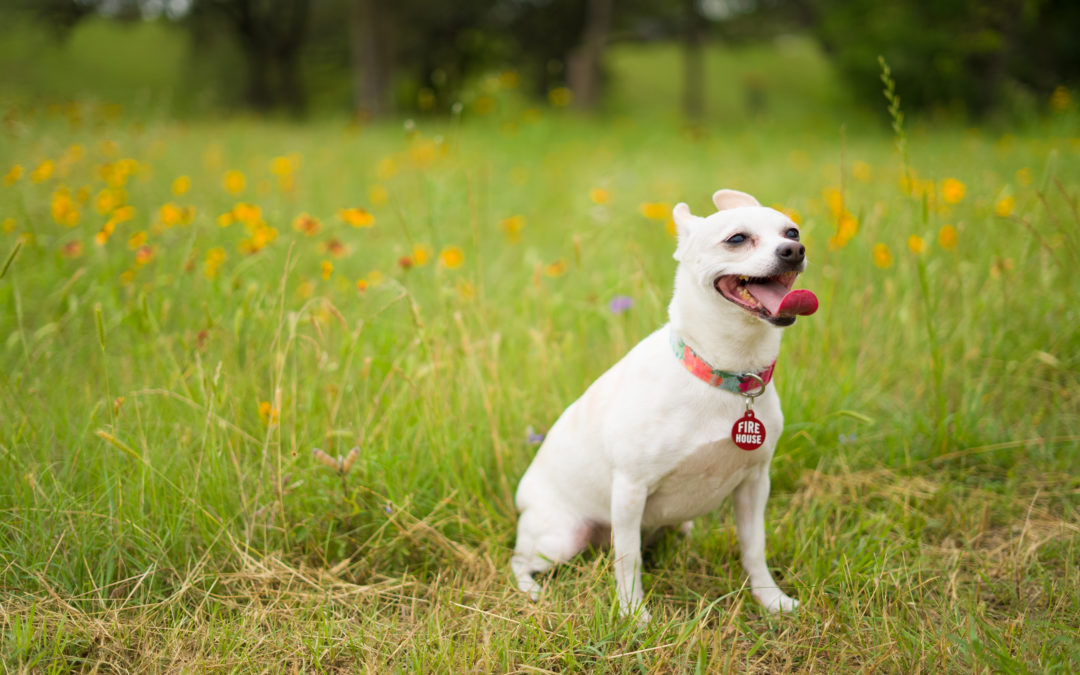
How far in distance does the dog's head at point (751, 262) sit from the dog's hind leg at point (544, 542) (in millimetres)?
872

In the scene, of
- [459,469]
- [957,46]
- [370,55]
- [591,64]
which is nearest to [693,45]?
[591,64]

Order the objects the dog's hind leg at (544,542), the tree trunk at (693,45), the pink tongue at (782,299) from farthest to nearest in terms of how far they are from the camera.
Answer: the tree trunk at (693,45) < the dog's hind leg at (544,542) < the pink tongue at (782,299)

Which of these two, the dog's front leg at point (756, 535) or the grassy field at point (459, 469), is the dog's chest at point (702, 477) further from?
the grassy field at point (459, 469)

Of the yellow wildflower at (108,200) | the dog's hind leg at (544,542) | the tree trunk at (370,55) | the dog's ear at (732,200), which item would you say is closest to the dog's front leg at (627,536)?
the dog's hind leg at (544,542)

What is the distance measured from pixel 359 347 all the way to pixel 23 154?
4634 millimetres

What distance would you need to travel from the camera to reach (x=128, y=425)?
7.96 feet

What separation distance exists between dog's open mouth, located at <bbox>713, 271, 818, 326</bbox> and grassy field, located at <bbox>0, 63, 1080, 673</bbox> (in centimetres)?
76

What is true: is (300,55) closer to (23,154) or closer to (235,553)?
(23,154)

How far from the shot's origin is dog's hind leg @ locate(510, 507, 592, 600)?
7.26ft

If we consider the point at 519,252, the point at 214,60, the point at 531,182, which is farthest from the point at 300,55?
the point at 519,252

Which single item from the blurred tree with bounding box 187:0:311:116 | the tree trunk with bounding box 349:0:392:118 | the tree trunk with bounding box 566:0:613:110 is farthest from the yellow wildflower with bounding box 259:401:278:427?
the blurred tree with bounding box 187:0:311:116

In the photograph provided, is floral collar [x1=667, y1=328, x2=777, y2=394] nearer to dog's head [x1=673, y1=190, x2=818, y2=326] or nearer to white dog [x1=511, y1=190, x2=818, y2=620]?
white dog [x1=511, y1=190, x2=818, y2=620]

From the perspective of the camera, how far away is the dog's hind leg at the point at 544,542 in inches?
87.1

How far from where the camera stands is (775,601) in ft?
6.82
